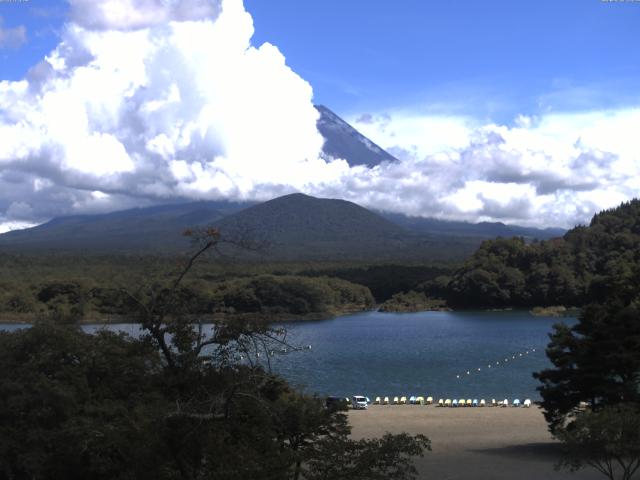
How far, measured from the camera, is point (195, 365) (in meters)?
7.47

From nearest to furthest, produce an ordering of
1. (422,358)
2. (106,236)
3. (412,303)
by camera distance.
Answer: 1. (422,358)
2. (412,303)
3. (106,236)

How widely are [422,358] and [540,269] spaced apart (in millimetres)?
38432

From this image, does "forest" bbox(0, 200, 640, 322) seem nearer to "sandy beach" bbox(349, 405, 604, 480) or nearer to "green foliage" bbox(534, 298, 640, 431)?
"sandy beach" bbox(349, 405, 604, 480)

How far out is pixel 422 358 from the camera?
3978cm

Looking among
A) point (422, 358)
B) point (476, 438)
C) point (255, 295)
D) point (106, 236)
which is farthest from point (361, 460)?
point (106, 236)

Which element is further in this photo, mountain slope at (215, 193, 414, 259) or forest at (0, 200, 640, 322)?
mountain slope at (215, 193, 414, 259)

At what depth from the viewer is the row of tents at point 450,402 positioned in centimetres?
2568

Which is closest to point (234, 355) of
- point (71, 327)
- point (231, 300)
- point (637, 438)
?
point (71, 327)

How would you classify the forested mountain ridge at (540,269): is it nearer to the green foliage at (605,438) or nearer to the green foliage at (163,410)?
the green foliage at (605,438)

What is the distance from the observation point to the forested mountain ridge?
2894 inches

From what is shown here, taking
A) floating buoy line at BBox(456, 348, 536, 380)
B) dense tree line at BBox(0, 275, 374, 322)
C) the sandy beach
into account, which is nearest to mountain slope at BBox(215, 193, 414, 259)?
dense tree line at BBox(0, 275, 374, 322)

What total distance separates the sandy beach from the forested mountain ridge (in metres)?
49.5

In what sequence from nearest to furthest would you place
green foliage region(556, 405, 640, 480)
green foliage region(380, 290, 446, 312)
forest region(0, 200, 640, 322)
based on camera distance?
green foliage region(556, 405, 640, 480) → forest region(0, 200, 640, 322) → green foliage region(380, 290, 446, 312)

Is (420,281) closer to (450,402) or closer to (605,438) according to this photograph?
(450,402)
